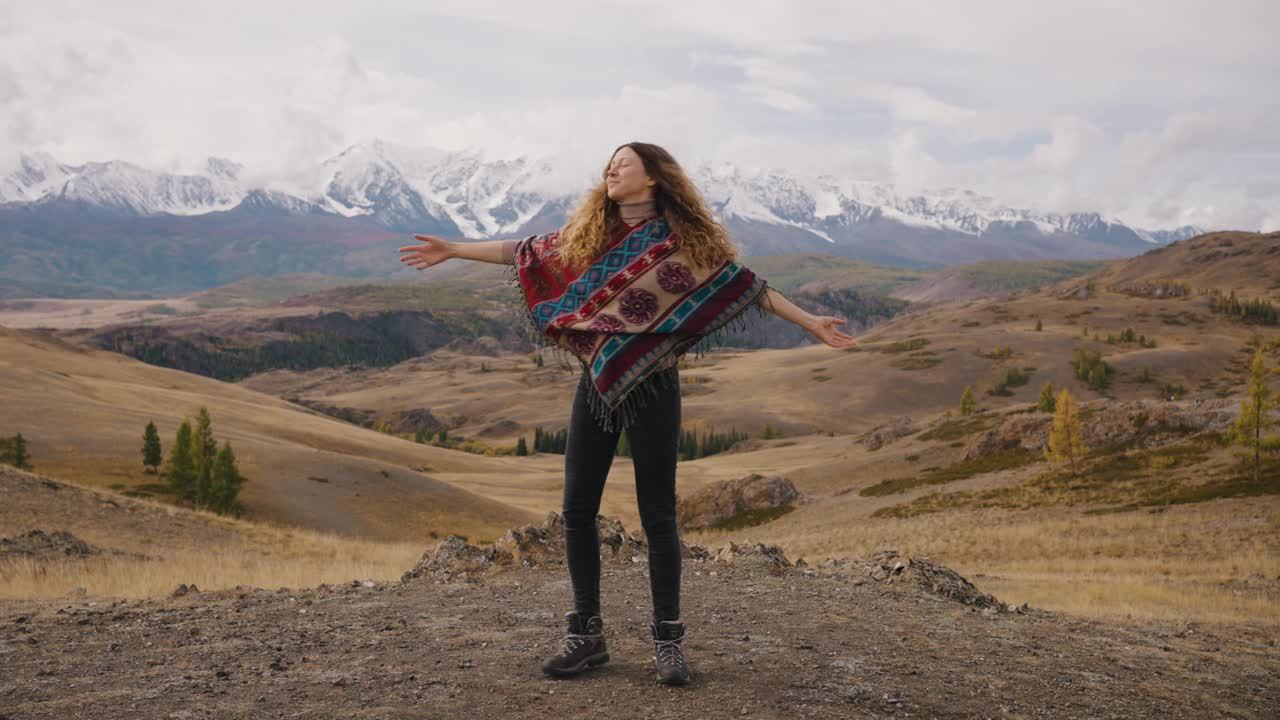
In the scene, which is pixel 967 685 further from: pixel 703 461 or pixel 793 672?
pixel 703 461

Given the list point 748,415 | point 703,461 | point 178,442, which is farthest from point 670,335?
point 748,415

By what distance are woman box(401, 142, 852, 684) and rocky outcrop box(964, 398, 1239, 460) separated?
65608 millimetres

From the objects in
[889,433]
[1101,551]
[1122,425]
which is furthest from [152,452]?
[889,433]

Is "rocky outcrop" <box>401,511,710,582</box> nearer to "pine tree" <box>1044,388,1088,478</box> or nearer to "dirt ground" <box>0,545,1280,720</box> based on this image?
"dirt ground" <box>0,545,1280,720</box>

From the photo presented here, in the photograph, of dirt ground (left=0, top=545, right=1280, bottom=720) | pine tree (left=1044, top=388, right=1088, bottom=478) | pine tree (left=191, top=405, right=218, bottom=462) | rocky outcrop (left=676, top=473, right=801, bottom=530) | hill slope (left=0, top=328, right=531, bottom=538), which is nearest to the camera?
dirt ground (left=0, top=545, right=1280, bottom=720)

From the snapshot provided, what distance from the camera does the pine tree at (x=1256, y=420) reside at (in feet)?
140

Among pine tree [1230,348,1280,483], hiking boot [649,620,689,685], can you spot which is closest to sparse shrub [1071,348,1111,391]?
pine tree [1230,348,1280,483]

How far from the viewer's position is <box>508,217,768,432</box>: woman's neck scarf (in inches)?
269

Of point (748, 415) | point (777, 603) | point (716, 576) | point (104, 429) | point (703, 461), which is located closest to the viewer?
point (777, 603)

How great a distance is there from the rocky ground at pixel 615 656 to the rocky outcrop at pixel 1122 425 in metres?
60.4

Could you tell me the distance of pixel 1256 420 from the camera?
145ft

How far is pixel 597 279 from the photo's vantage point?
709 centimetres

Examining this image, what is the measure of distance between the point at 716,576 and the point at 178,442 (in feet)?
150

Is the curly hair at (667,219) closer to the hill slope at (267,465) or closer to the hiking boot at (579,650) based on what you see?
the hiking boot at (579,650)
